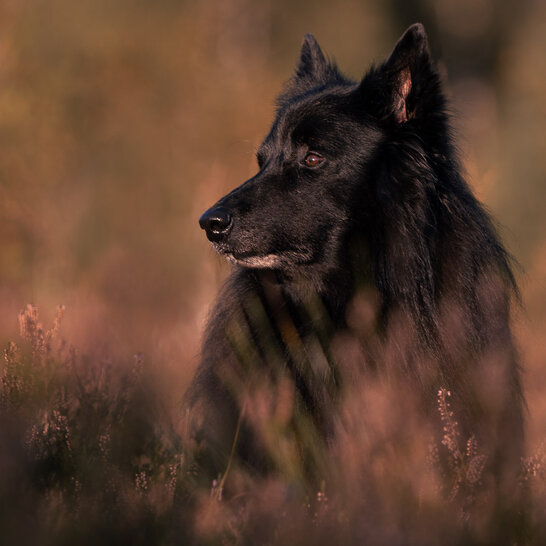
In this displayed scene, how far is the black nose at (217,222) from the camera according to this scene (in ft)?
11.0

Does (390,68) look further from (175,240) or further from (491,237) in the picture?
(175,240)

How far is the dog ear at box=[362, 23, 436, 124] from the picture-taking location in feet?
10.6

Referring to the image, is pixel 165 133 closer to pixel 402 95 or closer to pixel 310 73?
pixel 310 73

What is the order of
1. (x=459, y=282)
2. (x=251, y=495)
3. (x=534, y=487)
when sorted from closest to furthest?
(x=534, y=487)
(x=251, y=495)
(x=459, y=282)

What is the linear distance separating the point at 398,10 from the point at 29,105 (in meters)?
8.90

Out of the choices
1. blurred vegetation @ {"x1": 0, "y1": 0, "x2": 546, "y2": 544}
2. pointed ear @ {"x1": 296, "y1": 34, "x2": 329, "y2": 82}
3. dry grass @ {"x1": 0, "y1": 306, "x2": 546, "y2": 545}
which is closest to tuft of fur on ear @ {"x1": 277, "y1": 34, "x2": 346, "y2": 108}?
pointed ear @ {"x1": 296, "y1": 34, "x2": 329, "y2": 82}

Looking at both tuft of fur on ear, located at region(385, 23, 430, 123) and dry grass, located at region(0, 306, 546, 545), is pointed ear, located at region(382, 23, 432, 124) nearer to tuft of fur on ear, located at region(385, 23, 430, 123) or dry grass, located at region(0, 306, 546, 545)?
tuft of fur on ear, located at region(385, 23, 430, 123)

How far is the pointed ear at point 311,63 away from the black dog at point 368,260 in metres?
0.70

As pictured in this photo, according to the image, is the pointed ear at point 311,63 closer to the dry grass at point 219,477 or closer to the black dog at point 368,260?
the black dog at point 368,260

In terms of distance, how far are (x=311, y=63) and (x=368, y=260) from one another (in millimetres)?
1782

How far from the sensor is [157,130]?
427 inches

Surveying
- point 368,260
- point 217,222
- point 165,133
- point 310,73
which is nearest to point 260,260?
point 217,222

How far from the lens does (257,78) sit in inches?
408

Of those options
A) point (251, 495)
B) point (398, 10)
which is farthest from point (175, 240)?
point (251, 495)
